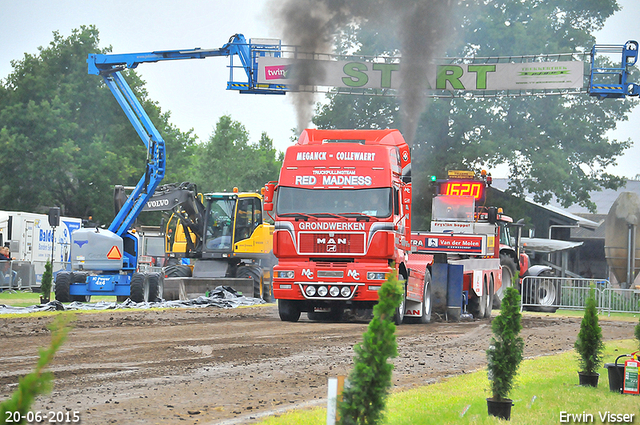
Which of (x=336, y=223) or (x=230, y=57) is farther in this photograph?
(x=230, y=57)

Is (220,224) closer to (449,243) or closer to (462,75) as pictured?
(449,243)

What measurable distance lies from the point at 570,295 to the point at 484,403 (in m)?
21.9

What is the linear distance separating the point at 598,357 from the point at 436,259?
38.7 ft

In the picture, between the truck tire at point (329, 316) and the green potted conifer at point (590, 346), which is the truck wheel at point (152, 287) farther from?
the green potted conifer at point (590, 346)

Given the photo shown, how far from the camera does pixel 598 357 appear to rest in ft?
30.6

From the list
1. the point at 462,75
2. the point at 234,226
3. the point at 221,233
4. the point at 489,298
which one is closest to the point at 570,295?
the point at 489,298

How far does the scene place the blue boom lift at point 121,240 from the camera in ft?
75.7

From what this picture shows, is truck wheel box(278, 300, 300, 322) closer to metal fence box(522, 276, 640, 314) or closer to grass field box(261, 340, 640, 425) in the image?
grass field box(261, 340, 640, 425)

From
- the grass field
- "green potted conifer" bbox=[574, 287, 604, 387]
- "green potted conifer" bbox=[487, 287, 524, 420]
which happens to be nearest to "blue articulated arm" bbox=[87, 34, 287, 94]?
the grass field

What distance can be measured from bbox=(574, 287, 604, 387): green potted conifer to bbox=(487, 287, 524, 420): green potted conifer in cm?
250

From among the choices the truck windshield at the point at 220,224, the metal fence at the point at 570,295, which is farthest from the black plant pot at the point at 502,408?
the metal fence at the point at 570,295

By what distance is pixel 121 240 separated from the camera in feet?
78.2

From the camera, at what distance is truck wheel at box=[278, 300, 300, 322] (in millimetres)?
18359

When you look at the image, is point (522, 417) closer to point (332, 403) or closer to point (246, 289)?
point (332, 403)
